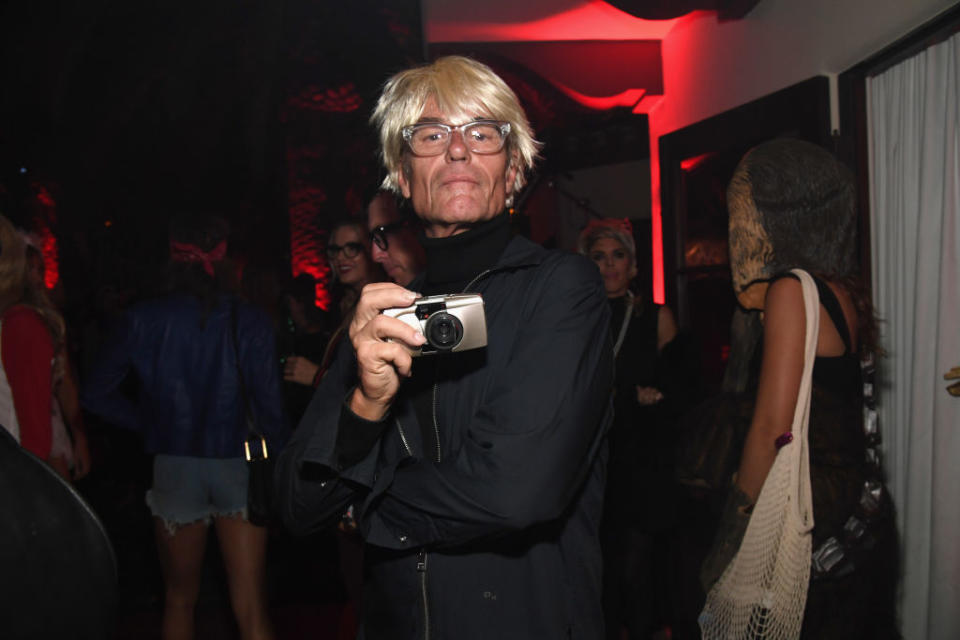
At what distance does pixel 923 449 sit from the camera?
2.67 metres

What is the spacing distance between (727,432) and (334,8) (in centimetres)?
942

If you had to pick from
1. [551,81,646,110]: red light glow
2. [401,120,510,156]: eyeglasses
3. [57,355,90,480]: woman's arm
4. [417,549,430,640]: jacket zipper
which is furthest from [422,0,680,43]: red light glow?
[417,549,430,640]: jacket zipper

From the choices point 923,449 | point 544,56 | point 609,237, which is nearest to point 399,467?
point 923,449

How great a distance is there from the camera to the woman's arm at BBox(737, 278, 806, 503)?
1775 millimetres

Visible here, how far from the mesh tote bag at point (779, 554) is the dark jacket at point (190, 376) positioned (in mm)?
1902

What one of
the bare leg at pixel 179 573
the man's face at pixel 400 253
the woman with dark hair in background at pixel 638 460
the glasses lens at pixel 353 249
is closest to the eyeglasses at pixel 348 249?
the glasses lens at pixel 353 249

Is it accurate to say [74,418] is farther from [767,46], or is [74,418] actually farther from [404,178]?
[767,46]

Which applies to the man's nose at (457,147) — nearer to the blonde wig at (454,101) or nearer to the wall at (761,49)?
the blonde wig at (454,101)

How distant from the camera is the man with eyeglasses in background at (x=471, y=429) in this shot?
110cm

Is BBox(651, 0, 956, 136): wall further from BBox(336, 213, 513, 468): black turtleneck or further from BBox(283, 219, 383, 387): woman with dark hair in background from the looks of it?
BBox(283, 219, 383, 387): woman with dark hair in background

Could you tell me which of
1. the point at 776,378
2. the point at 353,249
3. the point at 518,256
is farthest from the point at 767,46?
the point at 518,256

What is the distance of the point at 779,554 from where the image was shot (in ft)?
5.57

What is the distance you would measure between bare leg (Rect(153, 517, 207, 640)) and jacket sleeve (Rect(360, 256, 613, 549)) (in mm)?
1935

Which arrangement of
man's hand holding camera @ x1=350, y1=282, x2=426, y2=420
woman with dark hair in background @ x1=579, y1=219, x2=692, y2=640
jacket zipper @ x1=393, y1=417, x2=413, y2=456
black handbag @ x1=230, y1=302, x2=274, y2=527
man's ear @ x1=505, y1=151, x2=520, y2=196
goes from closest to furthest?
man's hand holding camera @ x1=350, y1=282, x2=426, y2=420 → jacket zipper @ x1=393, y1=417, x2=413, y2=456 → man's ear @ x1=505, y1=151, x2=520, y2=196 → black handbag @ x1=230, y1=302, x2=274, y2=527 → woman with dark hair in background @ x1=579, y1=219, x2=692, y2=640
